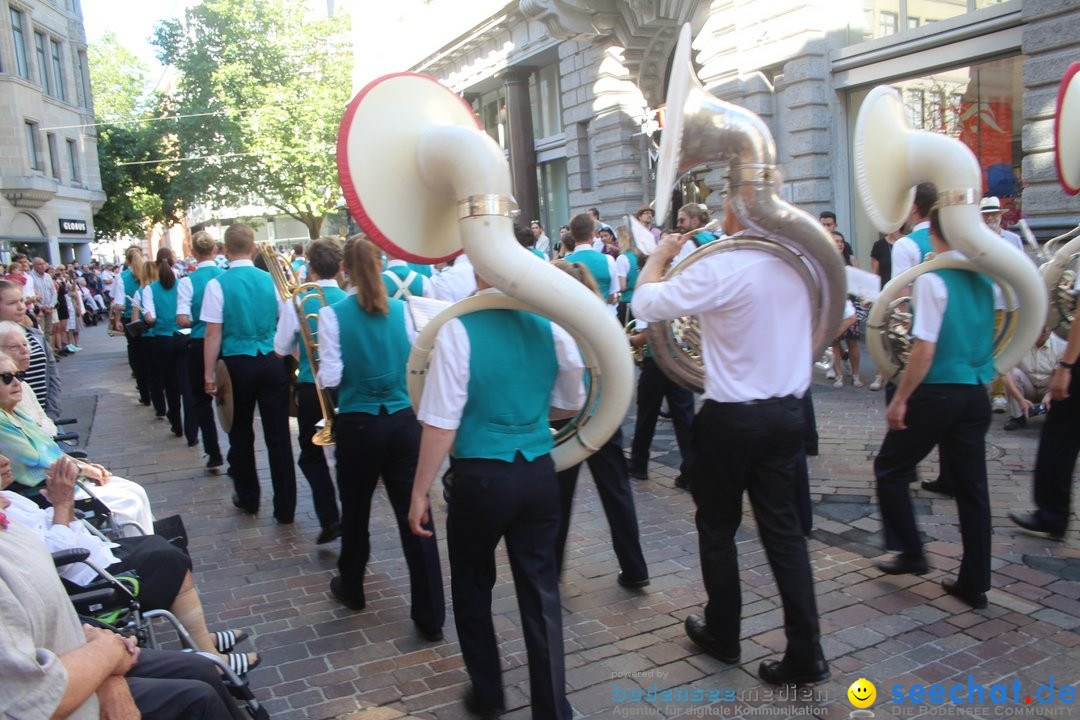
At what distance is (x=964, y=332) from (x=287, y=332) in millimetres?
3545

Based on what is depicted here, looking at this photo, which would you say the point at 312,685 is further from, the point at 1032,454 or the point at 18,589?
the point at 1032,454

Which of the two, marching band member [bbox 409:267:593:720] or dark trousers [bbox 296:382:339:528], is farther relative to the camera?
dark trousers [bbox 296:382:339:528]

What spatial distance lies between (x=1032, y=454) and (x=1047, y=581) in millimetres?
2531

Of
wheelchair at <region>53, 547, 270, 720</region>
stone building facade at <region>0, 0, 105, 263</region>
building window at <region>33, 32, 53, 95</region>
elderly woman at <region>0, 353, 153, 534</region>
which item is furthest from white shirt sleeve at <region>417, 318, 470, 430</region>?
building window at <region>33, 32, 53, 95</region>

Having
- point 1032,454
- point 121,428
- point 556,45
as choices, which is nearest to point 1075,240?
point 1032,454

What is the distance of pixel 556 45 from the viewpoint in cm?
1850

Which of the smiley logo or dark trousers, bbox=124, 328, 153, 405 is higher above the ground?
dark trousers, bbox=124, 328, 153, 405

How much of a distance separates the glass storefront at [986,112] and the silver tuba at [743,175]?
310 inches

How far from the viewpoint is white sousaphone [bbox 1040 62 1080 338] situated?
4.50 meters

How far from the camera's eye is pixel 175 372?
28.4 feet

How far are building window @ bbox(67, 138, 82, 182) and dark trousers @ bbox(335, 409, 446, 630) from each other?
3779 centimetres

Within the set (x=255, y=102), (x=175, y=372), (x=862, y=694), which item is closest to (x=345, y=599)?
(x=862, y=694)

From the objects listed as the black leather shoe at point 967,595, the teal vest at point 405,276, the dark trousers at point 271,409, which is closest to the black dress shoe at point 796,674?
the black leather shoe at point 967,595

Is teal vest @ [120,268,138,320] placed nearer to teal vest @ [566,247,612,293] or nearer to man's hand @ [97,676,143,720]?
teal vest @ [566,247,612,293]
